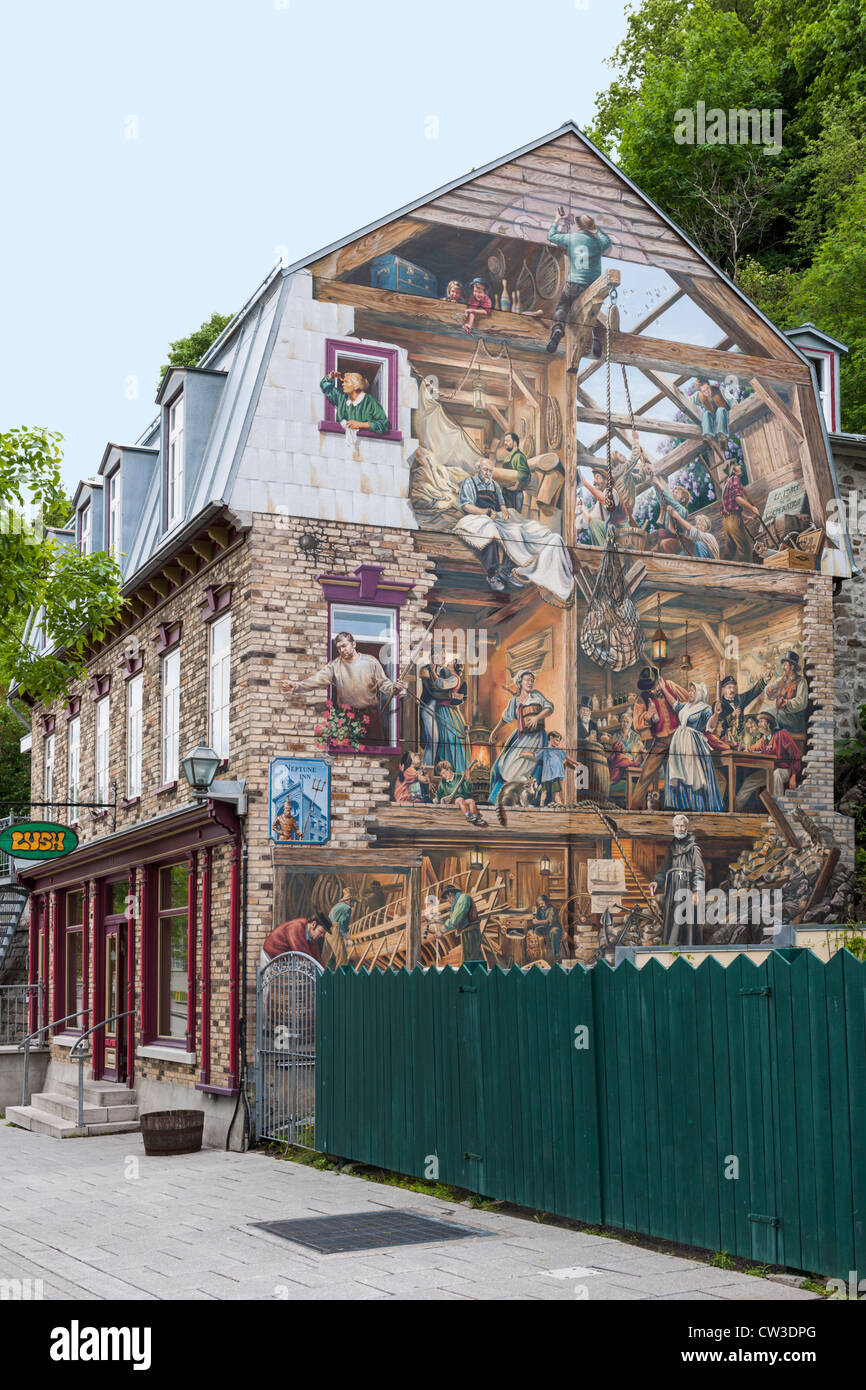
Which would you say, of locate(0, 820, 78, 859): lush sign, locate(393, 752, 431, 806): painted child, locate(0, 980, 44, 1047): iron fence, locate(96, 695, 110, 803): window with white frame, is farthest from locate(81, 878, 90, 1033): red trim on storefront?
locate(393, 752, 431, 806): painted child

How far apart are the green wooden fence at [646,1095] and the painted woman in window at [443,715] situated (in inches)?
177

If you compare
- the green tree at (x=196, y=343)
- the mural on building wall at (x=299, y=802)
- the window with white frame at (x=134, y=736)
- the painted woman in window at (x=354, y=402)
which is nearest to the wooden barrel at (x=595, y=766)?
the mural on building wall at (x=299, y=802)

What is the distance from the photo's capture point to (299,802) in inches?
636

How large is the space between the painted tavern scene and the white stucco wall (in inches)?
1.5

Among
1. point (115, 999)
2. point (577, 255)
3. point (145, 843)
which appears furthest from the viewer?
point (115, 999)

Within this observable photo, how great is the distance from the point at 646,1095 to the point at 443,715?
27.2 ft

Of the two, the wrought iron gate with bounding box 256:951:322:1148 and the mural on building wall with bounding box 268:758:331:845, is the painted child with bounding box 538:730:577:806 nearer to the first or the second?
the mural on building wall with bounding box 268:758:331:845

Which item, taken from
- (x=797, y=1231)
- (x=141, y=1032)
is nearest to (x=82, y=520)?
(x=141, y=1032)

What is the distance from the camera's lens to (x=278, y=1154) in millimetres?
14859

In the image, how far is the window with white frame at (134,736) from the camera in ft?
68.7

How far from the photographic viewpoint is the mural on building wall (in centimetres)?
1603

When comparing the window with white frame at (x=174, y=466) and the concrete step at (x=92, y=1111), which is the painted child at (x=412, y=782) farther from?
the concrete step at (x=92, y=1111)

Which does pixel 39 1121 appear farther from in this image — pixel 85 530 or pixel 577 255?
pixel 577 255

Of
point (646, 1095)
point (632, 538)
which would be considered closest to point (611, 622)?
point (632, 538)
